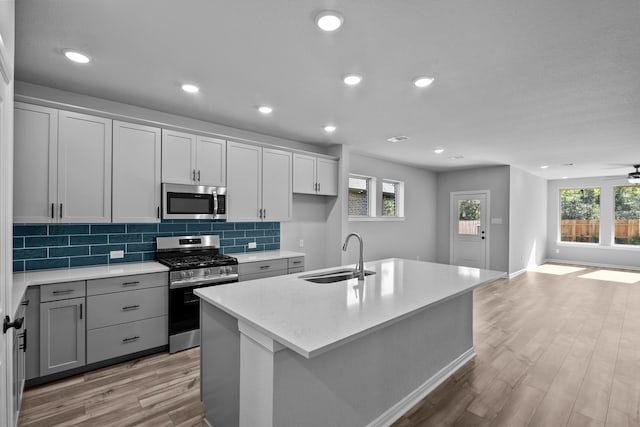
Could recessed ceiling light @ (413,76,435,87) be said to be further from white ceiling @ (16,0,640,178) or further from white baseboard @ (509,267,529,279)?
white baseboard @ (509,267,529,279)

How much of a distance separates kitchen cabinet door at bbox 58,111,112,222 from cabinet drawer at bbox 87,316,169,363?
1.00 m

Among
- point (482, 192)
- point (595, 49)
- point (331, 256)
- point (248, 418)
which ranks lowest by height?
point (248, 418)

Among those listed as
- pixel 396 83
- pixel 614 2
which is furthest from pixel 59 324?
pixel 614 2

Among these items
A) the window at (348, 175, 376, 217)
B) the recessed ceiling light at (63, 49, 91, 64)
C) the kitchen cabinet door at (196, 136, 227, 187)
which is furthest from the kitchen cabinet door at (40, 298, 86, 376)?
the window at (348, 175, 376, 217)

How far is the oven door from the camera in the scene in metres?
3.09

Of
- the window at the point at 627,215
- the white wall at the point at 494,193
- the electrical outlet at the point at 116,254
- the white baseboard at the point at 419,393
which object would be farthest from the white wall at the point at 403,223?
the window at the point at 627,215

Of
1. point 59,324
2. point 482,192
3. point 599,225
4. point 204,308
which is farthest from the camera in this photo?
point 599,225

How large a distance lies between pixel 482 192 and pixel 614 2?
5.97 meters

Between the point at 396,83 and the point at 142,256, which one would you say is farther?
the point at 142,256

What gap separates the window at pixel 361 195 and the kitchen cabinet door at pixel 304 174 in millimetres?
1361

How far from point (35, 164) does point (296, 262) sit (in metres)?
2.76

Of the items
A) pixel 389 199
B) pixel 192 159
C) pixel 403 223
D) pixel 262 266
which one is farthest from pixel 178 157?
pixel 403 223

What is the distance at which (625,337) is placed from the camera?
360 cm

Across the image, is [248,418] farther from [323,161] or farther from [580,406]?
[323,161]
